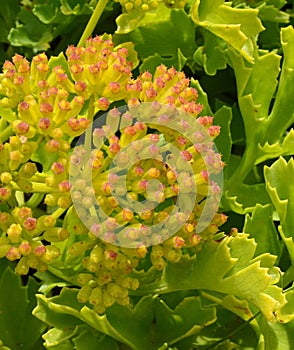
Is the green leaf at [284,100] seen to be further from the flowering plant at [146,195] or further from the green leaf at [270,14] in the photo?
the green leaf at [270,14]

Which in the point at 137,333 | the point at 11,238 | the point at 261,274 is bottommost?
the point at 137,333

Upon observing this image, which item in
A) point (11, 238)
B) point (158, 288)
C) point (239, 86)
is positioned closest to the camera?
point (11, 238)

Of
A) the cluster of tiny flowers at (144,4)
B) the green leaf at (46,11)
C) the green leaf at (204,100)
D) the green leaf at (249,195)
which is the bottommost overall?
the green leaf at (249,195)

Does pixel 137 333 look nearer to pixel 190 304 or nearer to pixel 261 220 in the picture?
pixel 190 304

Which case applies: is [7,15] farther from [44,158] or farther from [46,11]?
[44,158]

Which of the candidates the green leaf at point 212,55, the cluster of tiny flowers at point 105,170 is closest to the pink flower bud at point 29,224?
the cluster of tiny flowers at point 105,170

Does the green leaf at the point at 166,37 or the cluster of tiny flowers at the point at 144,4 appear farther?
the green leaf at the point at 166,37

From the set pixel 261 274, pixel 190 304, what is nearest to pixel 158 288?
pixel 190 304
